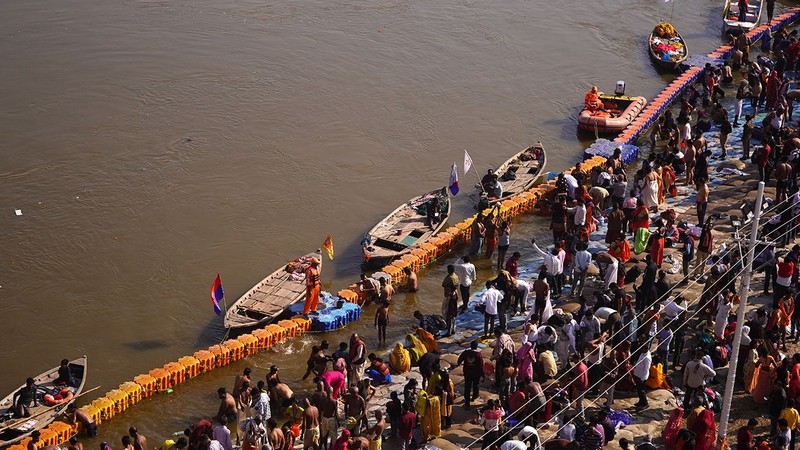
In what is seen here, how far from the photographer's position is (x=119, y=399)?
24781 mm

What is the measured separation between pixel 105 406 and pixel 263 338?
4.06 metres

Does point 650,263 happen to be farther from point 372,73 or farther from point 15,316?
point 372,73

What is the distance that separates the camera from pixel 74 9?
160ft

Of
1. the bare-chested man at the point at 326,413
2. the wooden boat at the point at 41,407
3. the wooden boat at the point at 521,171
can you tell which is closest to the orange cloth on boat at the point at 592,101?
the wooden boat at the point at 521,171

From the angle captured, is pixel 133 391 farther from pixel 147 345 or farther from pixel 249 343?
pixel 147 345

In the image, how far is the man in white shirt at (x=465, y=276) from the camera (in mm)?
26766

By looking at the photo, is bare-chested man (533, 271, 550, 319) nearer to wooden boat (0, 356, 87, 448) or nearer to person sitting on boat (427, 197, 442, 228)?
person sitting on boat (427, 197, 442, 228)

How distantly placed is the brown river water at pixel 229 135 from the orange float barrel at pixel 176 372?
0.34 m

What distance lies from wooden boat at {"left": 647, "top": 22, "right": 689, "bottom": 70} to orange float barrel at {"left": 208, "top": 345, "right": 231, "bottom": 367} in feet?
83.1

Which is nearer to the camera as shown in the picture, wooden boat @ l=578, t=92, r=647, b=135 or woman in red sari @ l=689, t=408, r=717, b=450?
woman in red sari @ l=689, t=408, r=717, b=450

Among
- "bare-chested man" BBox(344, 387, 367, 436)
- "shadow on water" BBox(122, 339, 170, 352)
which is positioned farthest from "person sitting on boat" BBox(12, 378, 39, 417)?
"bare-chested man" BBox(344, 387, 367, 436)

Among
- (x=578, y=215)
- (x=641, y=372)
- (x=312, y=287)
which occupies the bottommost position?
(x=312, y=287)

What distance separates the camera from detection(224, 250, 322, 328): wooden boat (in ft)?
90.3

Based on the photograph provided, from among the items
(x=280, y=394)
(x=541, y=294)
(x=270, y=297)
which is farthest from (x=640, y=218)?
(x=280, y=394)
